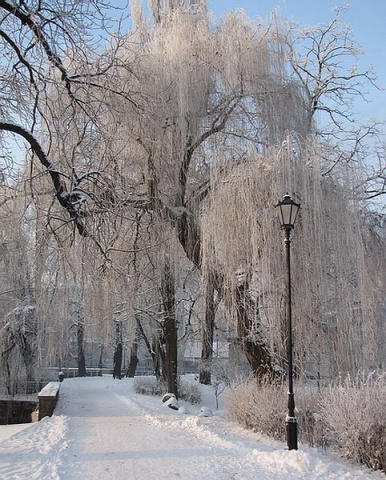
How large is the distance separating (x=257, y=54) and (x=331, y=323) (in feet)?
21.7

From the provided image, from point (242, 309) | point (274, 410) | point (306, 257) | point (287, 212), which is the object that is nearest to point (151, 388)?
point (242, 309)

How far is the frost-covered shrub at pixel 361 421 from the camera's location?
6.94 meters

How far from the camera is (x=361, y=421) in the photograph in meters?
7.05

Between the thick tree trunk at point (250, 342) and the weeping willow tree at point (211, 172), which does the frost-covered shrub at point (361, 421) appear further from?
the thick tree trunk at point (250, 342)

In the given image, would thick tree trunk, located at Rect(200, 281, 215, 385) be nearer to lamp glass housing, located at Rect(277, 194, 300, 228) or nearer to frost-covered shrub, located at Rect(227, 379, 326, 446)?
frost-covered shrub, located at Rect(227, 379, 326, 446)

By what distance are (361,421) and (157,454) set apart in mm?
2869

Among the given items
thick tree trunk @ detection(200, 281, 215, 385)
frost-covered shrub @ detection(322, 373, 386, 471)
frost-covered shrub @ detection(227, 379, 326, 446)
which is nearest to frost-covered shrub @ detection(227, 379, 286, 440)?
frost-covered shrub @ detection(227, 379, 326, 446)

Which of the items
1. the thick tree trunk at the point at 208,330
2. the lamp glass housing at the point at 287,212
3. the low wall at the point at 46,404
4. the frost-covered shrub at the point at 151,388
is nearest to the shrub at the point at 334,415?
the thick tree trunk at the point at 208,330

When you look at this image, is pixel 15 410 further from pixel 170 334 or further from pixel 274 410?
pixel 274 410

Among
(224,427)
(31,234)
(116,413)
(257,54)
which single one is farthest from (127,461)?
(257,54)

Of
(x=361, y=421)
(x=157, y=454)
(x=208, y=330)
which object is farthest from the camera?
(x=208, y=330)

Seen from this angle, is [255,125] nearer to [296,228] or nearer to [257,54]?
[257,54]

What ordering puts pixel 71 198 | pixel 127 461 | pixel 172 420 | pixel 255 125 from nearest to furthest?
pixel 127 461 → pixel 71 198 → pixel 172 420 → pixel 255 125

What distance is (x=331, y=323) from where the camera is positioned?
9969 mm
